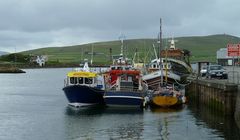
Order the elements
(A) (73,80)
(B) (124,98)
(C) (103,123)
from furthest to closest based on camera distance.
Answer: (A) (73,80) → (B) (124,98) → (C) (103,123)

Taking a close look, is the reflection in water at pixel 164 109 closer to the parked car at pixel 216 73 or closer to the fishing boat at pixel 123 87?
the fishing boat at pixel 123 87

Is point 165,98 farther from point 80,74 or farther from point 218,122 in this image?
point 218,122

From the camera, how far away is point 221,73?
200 ft

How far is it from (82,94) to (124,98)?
4.94m

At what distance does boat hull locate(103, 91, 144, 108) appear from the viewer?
2005 inches

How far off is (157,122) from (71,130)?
759 cm

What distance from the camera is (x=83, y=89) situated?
174 ft

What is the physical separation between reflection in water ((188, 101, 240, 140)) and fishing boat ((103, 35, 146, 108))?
5.84m

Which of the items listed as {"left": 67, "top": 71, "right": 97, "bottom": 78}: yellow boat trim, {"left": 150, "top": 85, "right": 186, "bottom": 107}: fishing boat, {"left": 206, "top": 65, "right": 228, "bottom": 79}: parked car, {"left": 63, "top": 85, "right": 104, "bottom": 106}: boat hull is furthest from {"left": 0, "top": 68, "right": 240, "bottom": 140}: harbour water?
{"left": 206, "top": 65, "right": 228, "bottom": 79}: parked car

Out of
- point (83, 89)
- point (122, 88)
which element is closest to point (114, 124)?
point (83, 89)

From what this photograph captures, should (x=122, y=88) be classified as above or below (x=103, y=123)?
above

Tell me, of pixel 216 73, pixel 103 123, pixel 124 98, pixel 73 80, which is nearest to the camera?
pixel 103 123

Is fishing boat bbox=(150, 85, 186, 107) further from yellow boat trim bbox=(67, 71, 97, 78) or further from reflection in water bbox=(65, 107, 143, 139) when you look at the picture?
yellow boat trim bbox=(67, 71, 97, 78)

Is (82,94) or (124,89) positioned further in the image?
(124,89)
